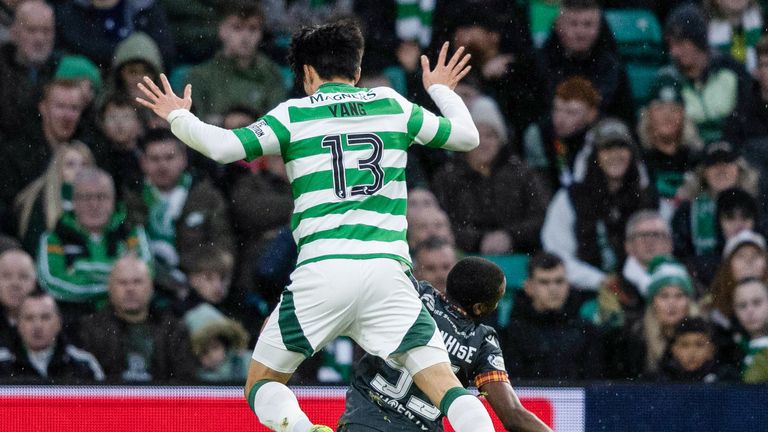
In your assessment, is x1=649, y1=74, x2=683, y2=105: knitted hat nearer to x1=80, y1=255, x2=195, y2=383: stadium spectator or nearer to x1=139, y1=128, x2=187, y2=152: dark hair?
x1=139, y1=128, x2=187, y2=152: dark hair

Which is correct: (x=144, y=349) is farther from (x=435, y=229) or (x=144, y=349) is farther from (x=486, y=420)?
(x=486, y=420)

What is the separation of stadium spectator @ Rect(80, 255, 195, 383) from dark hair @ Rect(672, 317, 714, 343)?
2683 mm

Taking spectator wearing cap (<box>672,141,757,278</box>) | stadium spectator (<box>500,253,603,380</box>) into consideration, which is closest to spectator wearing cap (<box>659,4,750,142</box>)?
spectator wearing cap (<box>672,141,757,278</box>)

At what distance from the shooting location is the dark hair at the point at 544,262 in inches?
300

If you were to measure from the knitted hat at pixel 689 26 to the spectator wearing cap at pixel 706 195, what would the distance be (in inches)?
29.1

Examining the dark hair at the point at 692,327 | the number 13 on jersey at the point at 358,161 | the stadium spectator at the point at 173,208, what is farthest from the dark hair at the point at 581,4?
the number 13 on jersey at the point at 358,161

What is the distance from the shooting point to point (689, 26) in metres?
8.59

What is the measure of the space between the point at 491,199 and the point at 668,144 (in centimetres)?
125

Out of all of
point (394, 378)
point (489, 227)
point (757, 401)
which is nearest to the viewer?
point (394, 378)

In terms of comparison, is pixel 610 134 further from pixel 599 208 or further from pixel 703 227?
pixel 703 227

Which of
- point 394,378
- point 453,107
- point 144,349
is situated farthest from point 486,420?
point 144,349

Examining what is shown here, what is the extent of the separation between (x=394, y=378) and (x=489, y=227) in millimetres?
3146

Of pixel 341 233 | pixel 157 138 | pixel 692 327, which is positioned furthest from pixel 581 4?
pixel 341 233

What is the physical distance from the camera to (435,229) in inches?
303
